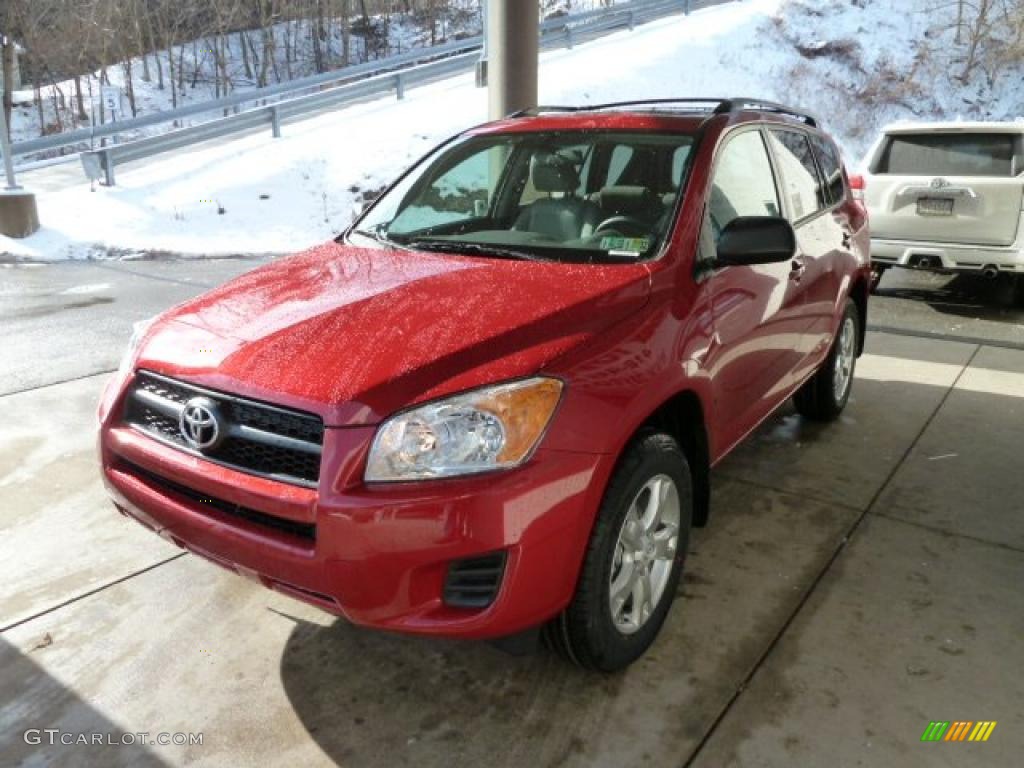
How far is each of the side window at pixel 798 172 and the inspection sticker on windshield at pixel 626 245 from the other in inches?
49.0

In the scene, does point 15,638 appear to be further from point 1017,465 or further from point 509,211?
point 1017,465

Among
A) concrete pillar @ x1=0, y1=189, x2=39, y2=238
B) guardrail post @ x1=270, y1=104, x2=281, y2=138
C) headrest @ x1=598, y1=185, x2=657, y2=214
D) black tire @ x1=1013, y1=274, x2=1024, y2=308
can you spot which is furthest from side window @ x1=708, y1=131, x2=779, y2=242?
guardrail post @ x1=270, y1=104, x2=281, y2=138

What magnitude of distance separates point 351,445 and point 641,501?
0.97 m

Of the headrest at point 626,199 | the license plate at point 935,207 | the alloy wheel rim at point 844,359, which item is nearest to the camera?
the headrest at point 626,199

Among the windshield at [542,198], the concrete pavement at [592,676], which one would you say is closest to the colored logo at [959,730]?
the concrete pavement at [592,676]

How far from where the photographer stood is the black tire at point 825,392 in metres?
4.77

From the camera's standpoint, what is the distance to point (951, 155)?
7855mm

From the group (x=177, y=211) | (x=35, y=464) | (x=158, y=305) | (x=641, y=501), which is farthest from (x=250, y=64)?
(x=641, y=501)

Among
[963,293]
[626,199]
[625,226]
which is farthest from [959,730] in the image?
[963,293]

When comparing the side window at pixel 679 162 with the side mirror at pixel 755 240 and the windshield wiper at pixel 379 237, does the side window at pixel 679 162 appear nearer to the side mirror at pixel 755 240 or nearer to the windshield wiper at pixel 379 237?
the side mirror at pixel 755 240

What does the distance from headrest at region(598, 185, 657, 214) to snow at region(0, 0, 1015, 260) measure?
8.73 m

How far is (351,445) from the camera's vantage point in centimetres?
219

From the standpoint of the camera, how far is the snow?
1188 centimetres

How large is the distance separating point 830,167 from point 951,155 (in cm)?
388
